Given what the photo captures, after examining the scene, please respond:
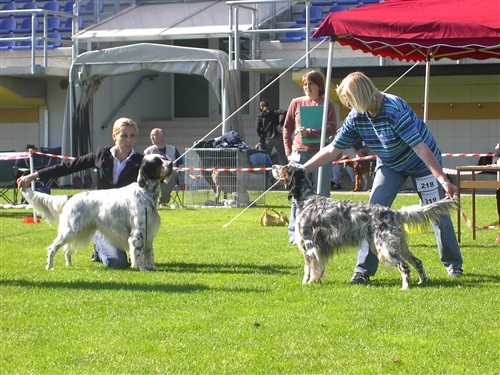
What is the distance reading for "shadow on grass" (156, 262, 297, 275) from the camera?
926 centimetres

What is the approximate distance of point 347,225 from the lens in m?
8.16

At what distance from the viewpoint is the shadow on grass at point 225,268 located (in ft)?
30.4

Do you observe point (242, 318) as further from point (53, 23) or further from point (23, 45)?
point (23, 45)

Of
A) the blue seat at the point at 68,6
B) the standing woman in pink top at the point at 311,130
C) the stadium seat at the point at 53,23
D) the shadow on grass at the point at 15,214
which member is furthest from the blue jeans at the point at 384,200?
the blue seat at the point at 68,6

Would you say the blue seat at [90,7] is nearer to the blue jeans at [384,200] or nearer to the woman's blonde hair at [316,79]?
the woman's blonde hair at [316,79]

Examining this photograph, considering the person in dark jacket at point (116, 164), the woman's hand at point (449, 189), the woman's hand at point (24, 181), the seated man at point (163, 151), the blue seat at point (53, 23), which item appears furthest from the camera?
the blue seat at point (53, 23)

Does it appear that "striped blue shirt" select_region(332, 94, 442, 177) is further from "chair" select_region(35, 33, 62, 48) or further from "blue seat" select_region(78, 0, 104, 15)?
"blue seat" select_region(78, 0, 104, 15)

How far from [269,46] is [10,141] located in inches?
287

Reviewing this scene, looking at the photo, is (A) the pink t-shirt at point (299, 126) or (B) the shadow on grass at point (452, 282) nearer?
(B) the shadow on grass at point (452, 282)

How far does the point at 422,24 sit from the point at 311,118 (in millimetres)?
1540

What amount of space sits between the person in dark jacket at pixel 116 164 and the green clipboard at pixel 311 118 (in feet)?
6.63

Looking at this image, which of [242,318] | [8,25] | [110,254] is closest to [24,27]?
[8,25]

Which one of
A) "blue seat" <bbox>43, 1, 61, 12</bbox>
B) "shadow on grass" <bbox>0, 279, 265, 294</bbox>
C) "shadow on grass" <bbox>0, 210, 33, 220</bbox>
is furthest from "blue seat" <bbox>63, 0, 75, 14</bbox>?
"shadow on grass" <bbox>0, 279, 265, 294</bbox>

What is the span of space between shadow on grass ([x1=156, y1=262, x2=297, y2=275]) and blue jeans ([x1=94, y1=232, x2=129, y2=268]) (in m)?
0.33
